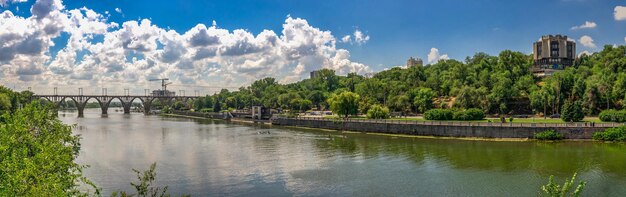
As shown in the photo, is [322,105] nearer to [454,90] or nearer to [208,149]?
[454,90]

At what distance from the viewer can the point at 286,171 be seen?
4178 cm

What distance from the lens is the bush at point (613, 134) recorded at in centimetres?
5546

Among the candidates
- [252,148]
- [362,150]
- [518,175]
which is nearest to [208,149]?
[252,148]

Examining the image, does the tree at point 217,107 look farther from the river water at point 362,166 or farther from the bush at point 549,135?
the bush at point 549,135

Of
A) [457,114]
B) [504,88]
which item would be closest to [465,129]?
[457,114]

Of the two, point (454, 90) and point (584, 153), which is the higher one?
point (454, 90)

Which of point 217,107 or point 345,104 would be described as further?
point 217,107

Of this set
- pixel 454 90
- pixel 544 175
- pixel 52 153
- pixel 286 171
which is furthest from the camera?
pixel 454 90

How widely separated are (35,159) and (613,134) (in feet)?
192

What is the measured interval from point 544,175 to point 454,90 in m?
65.4

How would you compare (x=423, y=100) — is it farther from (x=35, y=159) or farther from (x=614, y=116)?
(x=35, y=159)

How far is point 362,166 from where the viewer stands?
4431cm

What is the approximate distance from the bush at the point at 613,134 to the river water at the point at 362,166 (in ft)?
7.02

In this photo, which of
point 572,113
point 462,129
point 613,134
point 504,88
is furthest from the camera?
point 504,88
